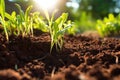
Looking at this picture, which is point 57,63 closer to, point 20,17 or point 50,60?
point 50,60

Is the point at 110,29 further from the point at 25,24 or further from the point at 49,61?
the point at 49,61

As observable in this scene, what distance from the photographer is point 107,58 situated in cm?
238

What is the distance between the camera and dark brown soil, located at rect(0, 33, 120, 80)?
6.04ft

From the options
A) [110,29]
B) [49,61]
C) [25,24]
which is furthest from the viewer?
[110,29]

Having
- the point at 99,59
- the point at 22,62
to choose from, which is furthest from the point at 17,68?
the point at 99,59

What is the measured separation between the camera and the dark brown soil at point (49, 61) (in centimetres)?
184

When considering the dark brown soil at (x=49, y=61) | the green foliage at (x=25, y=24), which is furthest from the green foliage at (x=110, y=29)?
the green foliage at (x=25, y=24)

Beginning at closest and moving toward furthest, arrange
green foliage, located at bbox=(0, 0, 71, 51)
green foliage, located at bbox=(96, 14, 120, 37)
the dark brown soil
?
the dark brown soil → green foliage, located at bbox=(0, 0, 71, 51) → green foliage, located at bbox=(96, 14, 120, 37)

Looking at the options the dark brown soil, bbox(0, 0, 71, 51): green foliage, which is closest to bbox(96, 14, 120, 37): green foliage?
the dark brown soil

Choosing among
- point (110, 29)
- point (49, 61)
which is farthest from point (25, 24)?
point (110, 29)

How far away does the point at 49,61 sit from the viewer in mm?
2389

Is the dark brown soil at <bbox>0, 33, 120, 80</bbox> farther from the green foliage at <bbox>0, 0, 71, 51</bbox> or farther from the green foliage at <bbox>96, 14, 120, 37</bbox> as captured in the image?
the green foliage at <bbox>96, 14, 120, 37</bbox>

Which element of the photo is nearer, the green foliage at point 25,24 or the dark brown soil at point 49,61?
the dark brown soil at point 49,61

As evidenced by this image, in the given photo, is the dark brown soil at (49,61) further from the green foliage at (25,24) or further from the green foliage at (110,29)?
the green foliage at (110,29)
